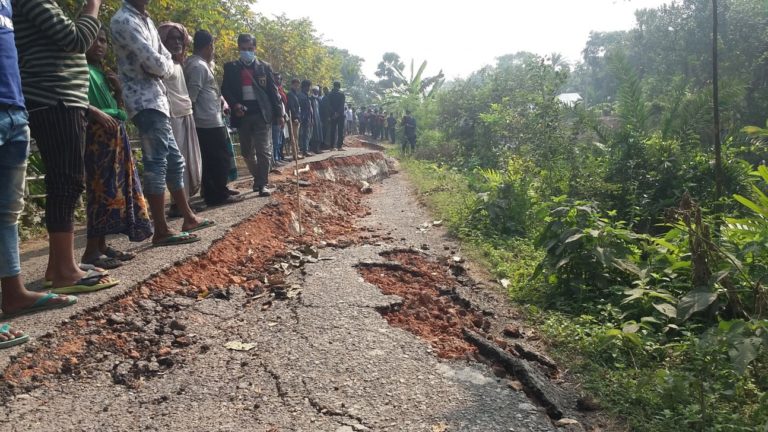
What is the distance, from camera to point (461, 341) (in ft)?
9.05

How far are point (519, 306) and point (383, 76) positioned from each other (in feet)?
173

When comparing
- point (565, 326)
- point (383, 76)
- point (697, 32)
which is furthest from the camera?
point (383, 76)

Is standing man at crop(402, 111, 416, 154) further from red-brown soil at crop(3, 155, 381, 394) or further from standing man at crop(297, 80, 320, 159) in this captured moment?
red-brown soil at crop(3, 155, 381, 394)

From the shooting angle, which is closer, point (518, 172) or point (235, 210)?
point (235, 210)

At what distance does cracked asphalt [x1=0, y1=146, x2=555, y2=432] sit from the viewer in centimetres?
194

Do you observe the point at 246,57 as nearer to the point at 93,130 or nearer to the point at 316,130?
the point at 93,130

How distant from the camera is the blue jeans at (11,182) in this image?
2252mm

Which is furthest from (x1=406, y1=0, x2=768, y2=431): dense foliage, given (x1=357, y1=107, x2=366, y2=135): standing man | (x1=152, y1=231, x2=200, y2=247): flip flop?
(x1=357, y1=107, x2=366, y2=135): standing man

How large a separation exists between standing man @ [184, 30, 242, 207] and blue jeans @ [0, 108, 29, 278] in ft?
9.04

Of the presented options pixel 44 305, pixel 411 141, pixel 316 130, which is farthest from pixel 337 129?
pixel 44 305

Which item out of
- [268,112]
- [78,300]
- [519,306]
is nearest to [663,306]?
[519,306]

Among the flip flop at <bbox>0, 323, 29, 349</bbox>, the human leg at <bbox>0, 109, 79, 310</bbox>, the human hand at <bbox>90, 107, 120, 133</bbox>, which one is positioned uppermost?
the human hand at <bbox>90, 107, 120, 133</bbox>

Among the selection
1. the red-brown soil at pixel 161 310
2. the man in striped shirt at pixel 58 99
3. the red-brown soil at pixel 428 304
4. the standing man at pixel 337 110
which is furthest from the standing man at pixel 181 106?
the standing man at pixel 337 110

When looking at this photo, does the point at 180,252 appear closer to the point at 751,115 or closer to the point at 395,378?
the point at 395,378
